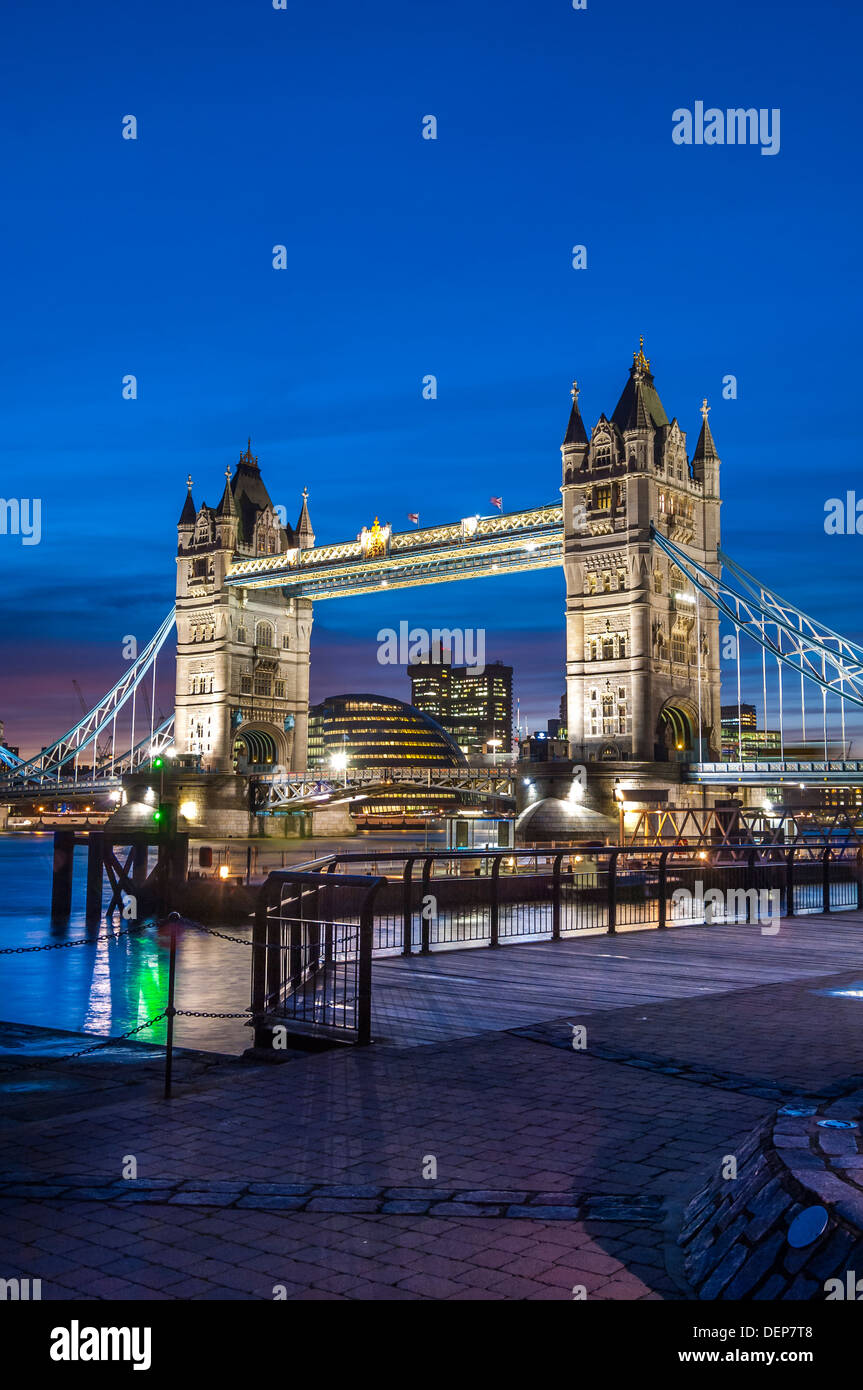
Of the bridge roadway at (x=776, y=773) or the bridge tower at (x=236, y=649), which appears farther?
the bridge tower at (x=236, y=649)

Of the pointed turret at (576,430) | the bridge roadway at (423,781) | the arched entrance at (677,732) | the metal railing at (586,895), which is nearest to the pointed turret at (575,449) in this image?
the pointed turret at (576,430)

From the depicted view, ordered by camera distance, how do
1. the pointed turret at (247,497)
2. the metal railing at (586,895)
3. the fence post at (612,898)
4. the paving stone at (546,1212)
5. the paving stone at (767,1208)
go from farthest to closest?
the pointed turret at (247,497), the fence post at (612,898), the metal railing at (586,895), the paving stone at (546,1212), the paving stone at (767,1208)

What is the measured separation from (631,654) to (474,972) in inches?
2022

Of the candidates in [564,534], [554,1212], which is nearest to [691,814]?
[564,534]

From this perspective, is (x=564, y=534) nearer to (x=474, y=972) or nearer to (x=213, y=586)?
(x=213, y=586)

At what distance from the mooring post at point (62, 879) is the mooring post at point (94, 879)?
742 millimetres

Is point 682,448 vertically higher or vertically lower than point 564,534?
higher

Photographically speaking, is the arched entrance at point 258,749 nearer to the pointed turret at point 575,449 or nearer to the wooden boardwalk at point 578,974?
the pointed turret at point 575,449

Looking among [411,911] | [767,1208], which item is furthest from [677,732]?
[767,1208]

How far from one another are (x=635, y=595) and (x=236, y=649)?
1442 inches

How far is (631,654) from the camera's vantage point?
6291 cm

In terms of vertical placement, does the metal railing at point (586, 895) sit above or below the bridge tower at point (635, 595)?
below

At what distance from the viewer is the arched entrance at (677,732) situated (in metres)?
62.6

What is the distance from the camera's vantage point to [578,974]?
12.8 metres
